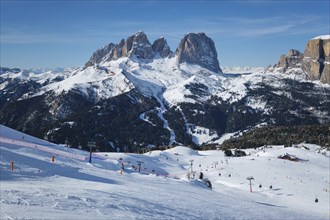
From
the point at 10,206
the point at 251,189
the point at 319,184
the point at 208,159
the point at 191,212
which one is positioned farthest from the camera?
the point at 208,159

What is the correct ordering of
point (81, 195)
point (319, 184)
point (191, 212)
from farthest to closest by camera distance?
point (319, 184) < point (191, 212) < point (81, 195)

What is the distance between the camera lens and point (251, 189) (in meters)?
59.1

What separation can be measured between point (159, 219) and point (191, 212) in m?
4.27

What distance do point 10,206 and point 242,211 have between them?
1766 centimetres

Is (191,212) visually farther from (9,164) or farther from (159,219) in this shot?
(9,164)

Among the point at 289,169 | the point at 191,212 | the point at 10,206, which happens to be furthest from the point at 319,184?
the point at 10,206

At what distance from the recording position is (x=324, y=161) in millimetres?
109750

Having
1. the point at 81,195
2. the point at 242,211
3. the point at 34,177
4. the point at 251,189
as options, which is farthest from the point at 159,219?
the point at 251,189

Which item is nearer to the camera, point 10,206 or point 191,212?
point 10,206

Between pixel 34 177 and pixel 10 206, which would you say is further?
pixel 34 177

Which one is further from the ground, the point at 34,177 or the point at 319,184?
the point at 34,177

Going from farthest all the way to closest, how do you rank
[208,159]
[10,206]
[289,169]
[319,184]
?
[208,159] → [289,169] → [319,184] → [10,206]

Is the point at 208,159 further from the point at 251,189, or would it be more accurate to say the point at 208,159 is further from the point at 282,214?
the point at 282,214

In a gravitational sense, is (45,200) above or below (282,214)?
above
